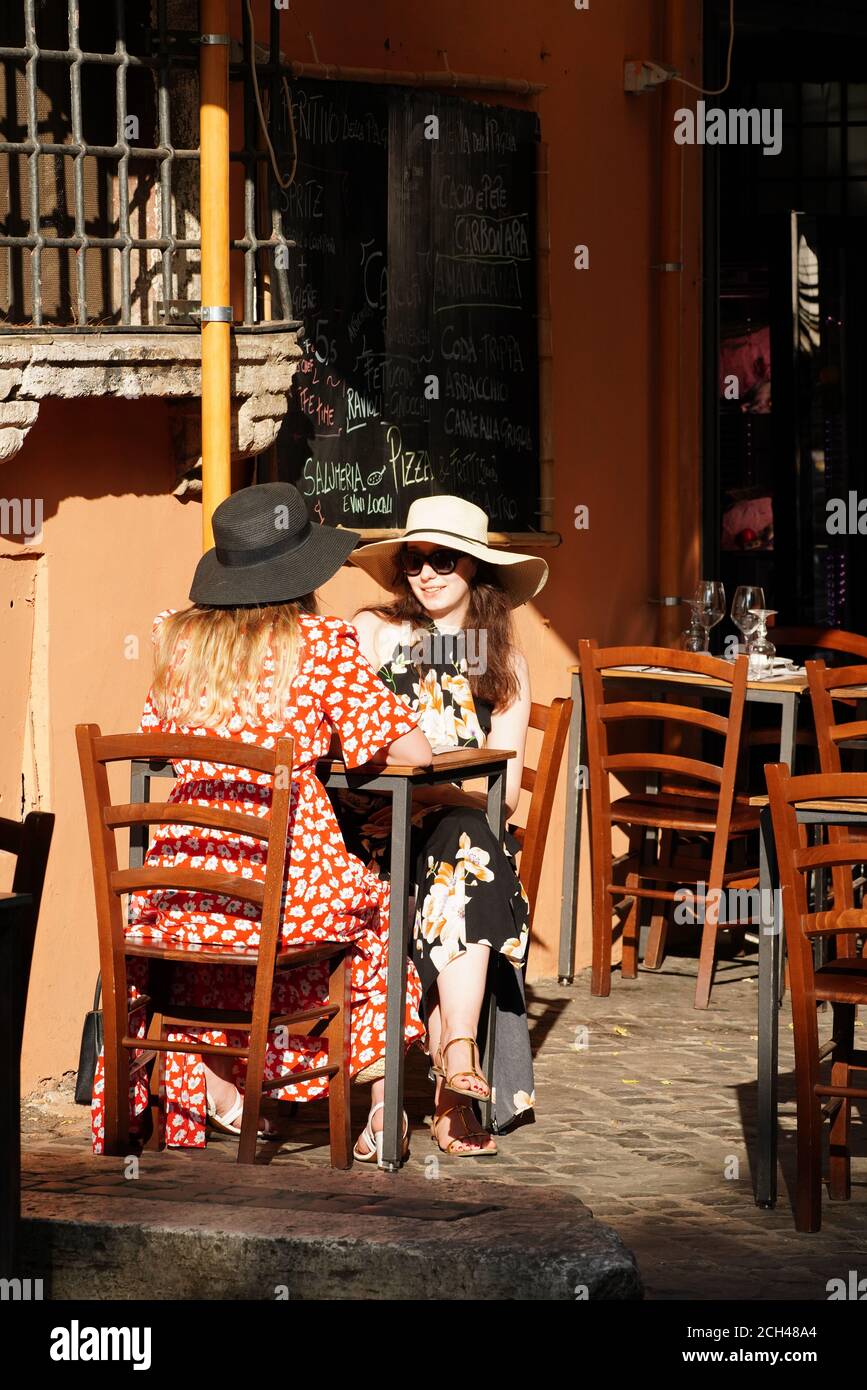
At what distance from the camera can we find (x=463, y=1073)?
4.88 metres

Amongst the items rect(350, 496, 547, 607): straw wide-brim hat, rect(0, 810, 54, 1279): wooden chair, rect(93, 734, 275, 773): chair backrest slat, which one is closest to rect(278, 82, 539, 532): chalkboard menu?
rect(350, 496, 547, 607): straw wide-brim hat

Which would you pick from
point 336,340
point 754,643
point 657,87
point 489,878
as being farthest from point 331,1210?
point 657,87

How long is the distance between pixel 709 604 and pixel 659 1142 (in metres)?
2.47

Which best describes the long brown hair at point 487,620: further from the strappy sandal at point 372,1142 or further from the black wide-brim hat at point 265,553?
the strappy sandal at point 372,1142

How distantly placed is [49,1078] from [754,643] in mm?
2922

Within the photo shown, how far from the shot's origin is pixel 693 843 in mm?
7496

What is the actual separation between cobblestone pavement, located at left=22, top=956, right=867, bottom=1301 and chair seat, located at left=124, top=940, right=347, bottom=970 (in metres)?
0.46

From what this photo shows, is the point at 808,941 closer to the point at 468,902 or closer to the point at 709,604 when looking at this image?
the point at 468,902

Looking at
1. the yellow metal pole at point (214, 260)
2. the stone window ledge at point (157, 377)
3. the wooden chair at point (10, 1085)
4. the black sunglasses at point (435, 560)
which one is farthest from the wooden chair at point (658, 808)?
the wooden chair at point (10, 1085)

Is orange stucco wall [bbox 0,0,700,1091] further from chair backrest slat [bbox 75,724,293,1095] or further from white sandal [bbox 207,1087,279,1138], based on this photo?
chair backrest slat [bbox 75,724,293,1095]

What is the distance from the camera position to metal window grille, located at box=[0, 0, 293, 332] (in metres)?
5.18

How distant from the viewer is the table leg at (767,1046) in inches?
178

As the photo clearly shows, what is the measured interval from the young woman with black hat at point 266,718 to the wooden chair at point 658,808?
206 cm

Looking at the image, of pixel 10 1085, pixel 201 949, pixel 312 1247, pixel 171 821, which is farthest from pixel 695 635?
pixel 10 1085
